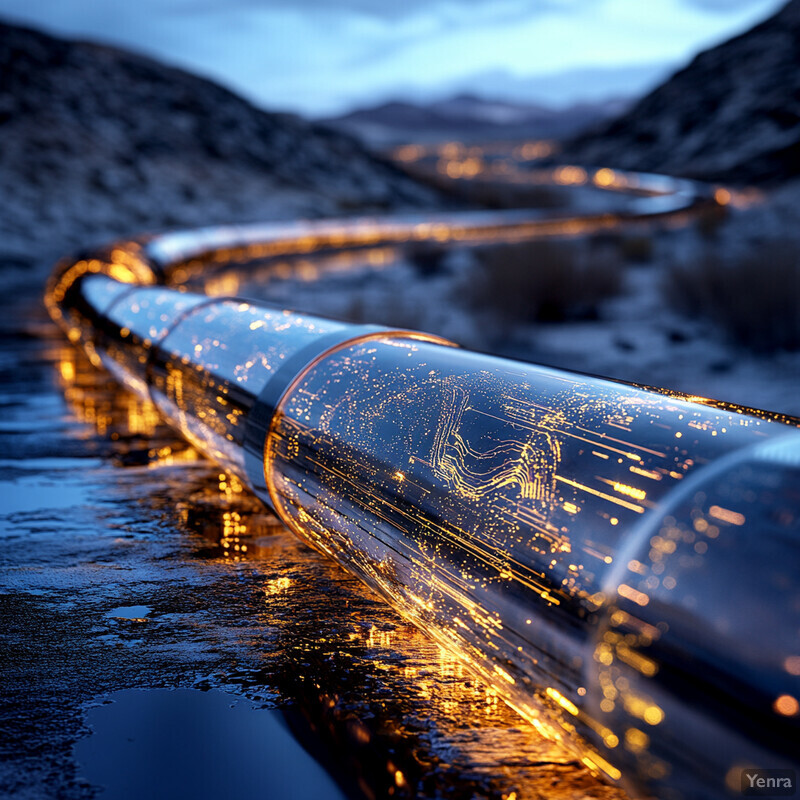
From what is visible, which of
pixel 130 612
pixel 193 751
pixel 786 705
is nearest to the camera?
pixel 786 705

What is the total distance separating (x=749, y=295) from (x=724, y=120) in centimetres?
5600

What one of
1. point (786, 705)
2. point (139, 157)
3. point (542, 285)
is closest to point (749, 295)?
point (542, 285)

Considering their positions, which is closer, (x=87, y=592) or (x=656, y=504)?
(x=656, y=504)

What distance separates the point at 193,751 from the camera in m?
1.43

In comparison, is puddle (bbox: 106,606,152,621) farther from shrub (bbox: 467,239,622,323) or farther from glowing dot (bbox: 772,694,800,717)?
shrub (bbox: 467,239,622,323)

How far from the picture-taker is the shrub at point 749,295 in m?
6.71

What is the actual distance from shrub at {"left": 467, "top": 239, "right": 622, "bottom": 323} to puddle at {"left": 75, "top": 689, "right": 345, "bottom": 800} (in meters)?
6.37

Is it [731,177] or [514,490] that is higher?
[731,177]

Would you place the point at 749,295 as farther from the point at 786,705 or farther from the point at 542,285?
the point at 786,705

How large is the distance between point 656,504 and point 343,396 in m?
0.86

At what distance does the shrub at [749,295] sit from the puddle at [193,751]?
5.92m

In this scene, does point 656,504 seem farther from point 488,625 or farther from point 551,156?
point 551,156

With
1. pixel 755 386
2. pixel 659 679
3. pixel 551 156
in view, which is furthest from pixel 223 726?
pixel 551 156

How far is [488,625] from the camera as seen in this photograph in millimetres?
1374
